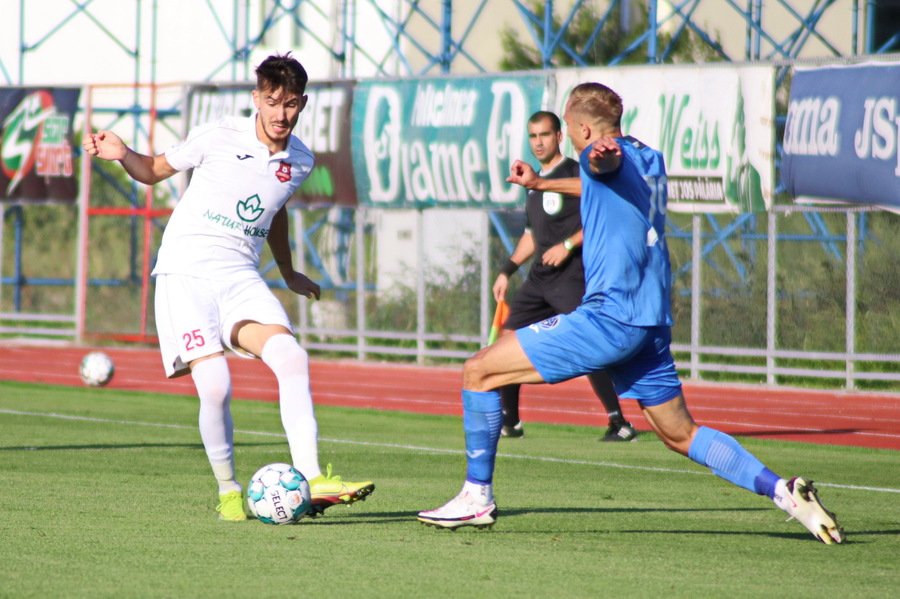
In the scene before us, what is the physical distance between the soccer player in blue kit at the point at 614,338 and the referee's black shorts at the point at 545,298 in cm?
354

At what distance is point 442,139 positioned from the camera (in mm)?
19281

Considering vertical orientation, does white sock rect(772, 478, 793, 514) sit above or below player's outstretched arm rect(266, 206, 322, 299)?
below

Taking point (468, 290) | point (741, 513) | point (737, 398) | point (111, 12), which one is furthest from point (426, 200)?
point (111, 12)

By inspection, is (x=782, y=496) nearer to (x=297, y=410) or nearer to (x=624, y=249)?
→ (x=624, y=249)

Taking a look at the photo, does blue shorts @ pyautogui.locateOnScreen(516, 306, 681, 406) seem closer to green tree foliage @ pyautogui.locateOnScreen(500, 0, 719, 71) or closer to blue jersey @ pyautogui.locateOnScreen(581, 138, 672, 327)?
blue jersey @ pyautogui.locateOnScreen(581, 138, 672, 327)

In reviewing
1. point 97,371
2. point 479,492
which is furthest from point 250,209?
point 97,371

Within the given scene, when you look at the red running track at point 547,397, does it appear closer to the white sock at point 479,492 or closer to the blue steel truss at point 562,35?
the blue steel truss at point 562,35

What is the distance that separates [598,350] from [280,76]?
194cm

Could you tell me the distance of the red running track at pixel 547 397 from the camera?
42.8 ft

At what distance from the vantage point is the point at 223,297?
6906mm

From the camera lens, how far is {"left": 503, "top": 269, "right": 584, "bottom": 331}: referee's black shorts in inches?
403

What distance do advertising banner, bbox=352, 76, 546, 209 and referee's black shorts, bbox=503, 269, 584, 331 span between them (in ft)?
25.4

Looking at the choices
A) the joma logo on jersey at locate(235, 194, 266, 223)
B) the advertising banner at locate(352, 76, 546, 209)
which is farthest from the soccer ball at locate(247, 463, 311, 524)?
the advertising banner at locate(352, 76, 546, 209)

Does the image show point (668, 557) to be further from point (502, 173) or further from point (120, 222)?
point (120, 222)
